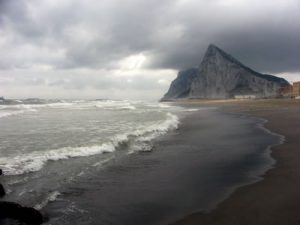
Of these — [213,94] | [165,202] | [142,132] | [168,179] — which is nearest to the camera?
[165,202]

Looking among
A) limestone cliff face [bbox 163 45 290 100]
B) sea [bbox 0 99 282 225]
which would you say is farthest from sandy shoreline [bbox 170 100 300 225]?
limestone cliff face [bbox 163 45 290 100]

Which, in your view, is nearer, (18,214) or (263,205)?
(18,214)

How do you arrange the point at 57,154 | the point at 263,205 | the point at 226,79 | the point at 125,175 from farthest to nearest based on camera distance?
the point at 226,79 < the point at 57,154 < the point at 125,175 < the point at 263,205

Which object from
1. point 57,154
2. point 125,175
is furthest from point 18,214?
point 57,154

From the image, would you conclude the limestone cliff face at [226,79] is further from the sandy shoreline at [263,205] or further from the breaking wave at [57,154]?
the sandy shoreline at [263,205]

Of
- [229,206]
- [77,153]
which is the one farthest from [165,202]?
[77,153]

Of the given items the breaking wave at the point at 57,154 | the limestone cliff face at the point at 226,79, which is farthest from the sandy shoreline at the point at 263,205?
the limestone cliff face at the point at 226,79

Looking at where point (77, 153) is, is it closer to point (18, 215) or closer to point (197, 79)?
point (18, 215)

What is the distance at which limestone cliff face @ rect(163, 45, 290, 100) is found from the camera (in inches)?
6378

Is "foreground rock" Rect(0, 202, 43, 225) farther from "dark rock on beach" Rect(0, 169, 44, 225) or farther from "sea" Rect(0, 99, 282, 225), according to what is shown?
"sea" Rect(0, 99, 282, 225)

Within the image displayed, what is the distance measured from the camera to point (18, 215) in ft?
18.2

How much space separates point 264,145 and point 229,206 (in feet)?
26.8

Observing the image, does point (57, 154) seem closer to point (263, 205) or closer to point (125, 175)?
point (125, 175)

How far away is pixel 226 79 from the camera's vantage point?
17175cm
